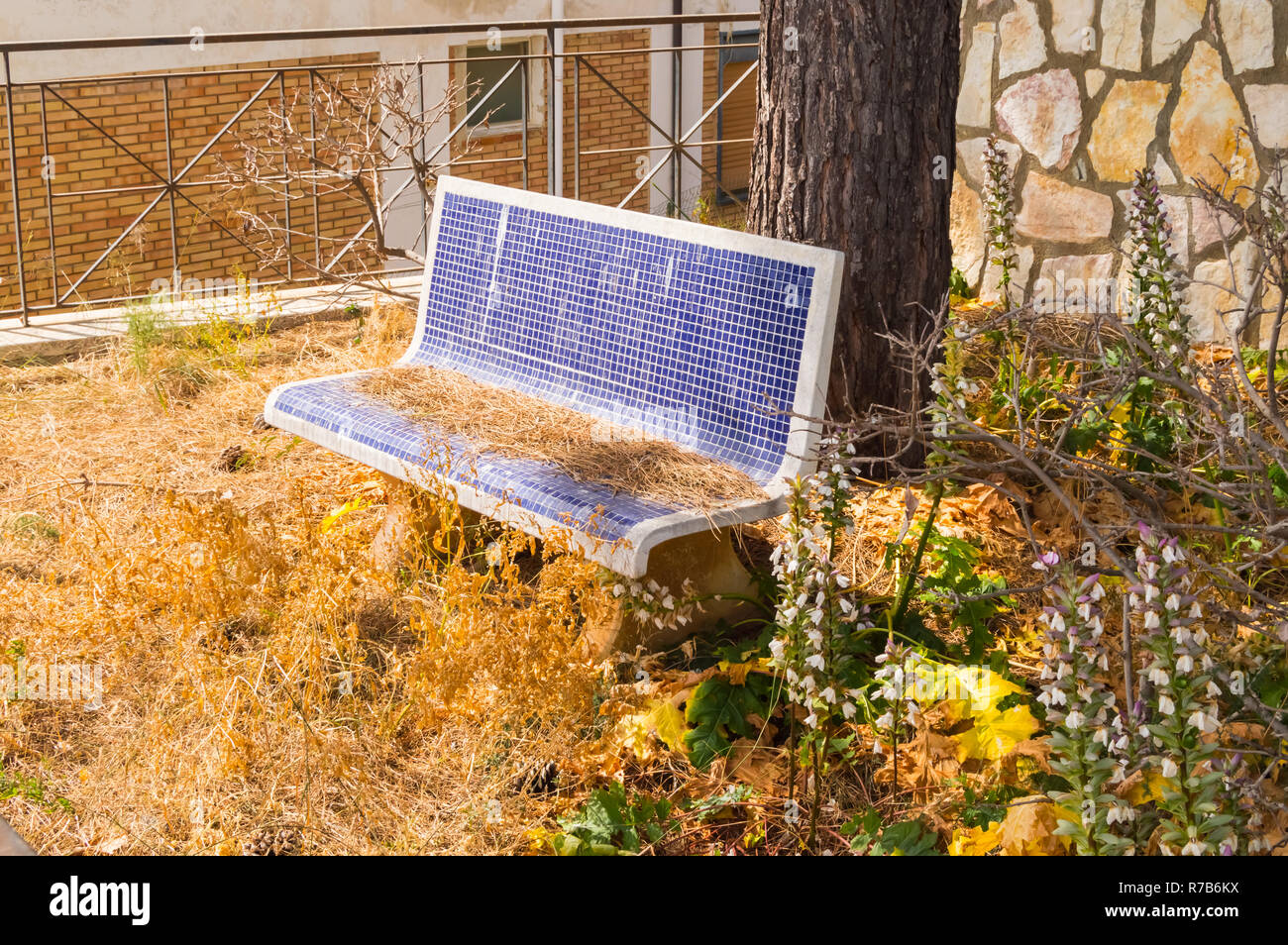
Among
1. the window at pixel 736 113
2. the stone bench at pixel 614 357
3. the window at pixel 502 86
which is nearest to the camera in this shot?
the stone bench at pixel 614 357

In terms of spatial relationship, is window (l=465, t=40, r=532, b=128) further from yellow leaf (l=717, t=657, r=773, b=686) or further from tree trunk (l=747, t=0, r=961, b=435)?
yellow leaf (l=717, t=657, r=773, b=686)

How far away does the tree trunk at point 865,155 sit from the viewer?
11.7 ft

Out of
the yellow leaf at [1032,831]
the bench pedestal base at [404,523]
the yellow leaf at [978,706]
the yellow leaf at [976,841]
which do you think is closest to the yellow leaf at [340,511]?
the bench pedestal base at [404,523]

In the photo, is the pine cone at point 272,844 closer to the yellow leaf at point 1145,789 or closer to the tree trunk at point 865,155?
the yellow leaf at point 1145,789

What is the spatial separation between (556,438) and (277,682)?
0.90m

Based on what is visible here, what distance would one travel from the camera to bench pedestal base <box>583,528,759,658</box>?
10.0 ft

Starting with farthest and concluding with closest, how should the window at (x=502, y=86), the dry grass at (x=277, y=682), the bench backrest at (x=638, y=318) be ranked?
the window at (x=502, y=86), the bench backrest at (x=638, y=318), the dry grass at (x=277, y=682)

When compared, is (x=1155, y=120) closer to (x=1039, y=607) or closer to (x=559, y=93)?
(x=1039, y=607)

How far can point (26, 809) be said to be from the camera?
2.63 meters

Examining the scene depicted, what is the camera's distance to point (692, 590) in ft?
9.96

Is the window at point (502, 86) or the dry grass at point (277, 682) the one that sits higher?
the window at point (502, 86)

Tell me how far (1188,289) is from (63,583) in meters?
3.79

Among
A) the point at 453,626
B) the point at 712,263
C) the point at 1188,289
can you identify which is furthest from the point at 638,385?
the point at 1188,289

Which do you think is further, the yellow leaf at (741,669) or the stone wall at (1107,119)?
the stone wall at (1107,119)
